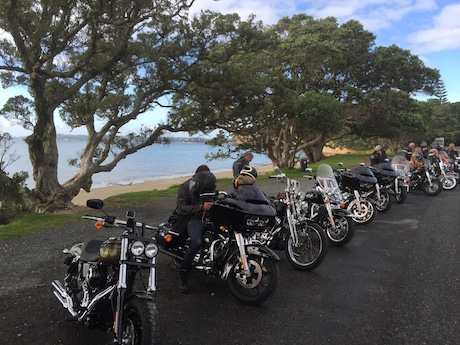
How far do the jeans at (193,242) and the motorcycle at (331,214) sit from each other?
7.16 feet

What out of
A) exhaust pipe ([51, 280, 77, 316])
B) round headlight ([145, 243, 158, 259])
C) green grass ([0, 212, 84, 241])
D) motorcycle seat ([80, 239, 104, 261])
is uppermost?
round headlight ([145, 243, 158, 259])

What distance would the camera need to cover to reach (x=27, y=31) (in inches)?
329

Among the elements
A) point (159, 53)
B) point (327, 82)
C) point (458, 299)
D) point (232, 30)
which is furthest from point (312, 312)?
point (327, 82)

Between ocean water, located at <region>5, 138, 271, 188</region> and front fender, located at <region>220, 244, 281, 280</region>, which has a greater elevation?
ocean water, located at <region>5, 138, 271, 188</region>

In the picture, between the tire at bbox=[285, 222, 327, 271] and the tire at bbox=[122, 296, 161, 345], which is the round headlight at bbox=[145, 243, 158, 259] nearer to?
the tire at bbox=[122, 296, 161, 345]

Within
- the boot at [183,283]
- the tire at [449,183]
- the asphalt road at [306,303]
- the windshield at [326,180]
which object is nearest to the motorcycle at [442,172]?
the tire at [449,183]

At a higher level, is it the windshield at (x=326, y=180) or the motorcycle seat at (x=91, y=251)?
the windshield at (x=326, y=180)

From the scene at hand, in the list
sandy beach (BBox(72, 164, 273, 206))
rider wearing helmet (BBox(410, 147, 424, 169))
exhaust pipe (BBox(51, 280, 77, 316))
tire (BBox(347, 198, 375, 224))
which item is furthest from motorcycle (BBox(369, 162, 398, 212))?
sandy beach (BBox(72, 164, 273, 206))

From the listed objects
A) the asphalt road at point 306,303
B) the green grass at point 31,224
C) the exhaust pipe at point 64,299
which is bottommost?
the asphalt road at point 306,303

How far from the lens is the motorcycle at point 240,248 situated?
12.1ft

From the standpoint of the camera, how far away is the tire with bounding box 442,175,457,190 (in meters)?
12.4

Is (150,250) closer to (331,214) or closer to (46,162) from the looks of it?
(331,214)

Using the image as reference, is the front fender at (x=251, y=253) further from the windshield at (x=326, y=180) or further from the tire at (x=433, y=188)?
the tire at (x=433, y=188)

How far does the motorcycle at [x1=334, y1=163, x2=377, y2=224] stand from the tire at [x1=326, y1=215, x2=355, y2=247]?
54.5 inches
